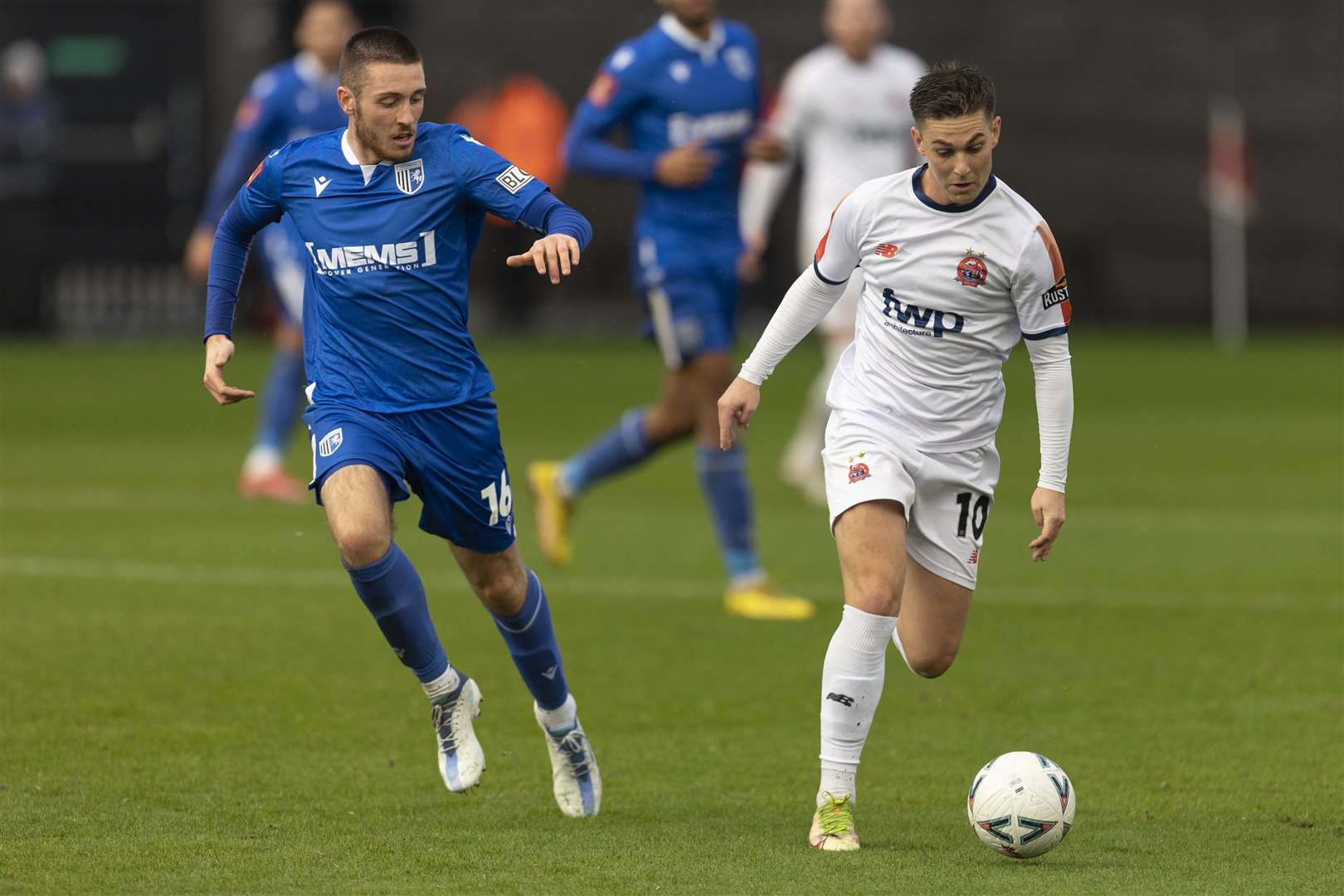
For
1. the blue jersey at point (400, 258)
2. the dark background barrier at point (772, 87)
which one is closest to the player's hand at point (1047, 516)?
the blue jersey at point (400, 258)

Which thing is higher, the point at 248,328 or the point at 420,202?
the point at 420,202

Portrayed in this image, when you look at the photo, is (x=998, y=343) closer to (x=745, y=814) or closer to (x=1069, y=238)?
(x=745, y=814)

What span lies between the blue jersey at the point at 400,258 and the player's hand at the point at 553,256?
293 millimetres

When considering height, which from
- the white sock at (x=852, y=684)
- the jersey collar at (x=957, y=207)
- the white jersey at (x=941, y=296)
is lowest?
the white sock at (x=852, y=684)

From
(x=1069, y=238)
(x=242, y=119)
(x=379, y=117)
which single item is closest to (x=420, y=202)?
(x=379, y=117)

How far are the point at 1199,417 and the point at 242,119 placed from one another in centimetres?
981

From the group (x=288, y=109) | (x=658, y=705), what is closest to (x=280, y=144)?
(x=288, y=109)

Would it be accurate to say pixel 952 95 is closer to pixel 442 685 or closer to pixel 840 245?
pixel 840 245

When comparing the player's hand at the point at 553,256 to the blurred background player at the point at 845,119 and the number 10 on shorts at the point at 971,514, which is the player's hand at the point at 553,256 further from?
the blurred background player at the point at 845,119

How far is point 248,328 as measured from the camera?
27656 millimetres

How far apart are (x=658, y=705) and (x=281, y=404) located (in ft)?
20.2

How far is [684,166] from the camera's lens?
9.45 m

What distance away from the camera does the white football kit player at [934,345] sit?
5809 mm

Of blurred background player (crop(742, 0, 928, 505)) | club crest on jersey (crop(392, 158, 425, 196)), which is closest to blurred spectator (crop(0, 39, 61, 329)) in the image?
blurred background player (crop(742, 0, 928, 505))
